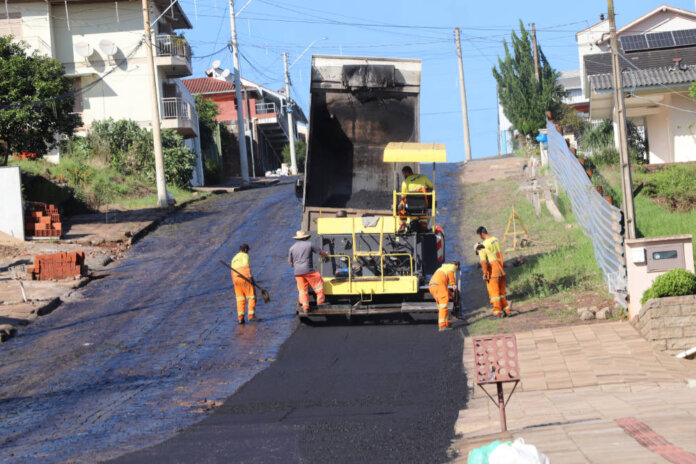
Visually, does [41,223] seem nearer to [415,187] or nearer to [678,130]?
[415,187]

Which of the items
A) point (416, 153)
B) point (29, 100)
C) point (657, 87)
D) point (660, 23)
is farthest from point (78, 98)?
point (416, 153)

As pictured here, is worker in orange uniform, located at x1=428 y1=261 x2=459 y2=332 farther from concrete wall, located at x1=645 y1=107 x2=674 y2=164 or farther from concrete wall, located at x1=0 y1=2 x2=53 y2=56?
concrete wall, located at x1=0 y1=2 x2=53 y2=56

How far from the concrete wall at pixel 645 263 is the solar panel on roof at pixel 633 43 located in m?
16.8

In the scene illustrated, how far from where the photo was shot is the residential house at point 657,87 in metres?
24.6

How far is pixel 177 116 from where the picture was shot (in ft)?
143

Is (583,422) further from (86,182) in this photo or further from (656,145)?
(86,182)

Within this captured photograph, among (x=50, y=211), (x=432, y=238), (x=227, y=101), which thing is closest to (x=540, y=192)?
(x=432, y=238)

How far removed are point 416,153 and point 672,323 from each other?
230 inches

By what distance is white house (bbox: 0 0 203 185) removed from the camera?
42.8 m

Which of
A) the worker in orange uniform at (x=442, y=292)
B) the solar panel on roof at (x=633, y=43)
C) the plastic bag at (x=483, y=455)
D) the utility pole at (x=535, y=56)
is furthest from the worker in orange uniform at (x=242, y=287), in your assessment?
the utility pole at (x=535, y=56)

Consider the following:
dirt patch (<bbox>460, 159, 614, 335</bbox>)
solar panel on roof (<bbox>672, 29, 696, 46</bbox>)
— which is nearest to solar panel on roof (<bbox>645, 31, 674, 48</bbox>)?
solar panel on roof (<bbox>672, 29, 696, 46</bbox>)

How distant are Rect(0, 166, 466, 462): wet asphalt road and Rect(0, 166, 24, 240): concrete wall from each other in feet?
19.6

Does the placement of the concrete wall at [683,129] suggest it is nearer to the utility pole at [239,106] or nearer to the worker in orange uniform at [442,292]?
the worker in orange uniform at [442,292]

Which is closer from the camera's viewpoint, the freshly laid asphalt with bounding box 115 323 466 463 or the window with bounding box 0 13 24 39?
the freshly laid asphalt with bounding box 115 323 466 463
